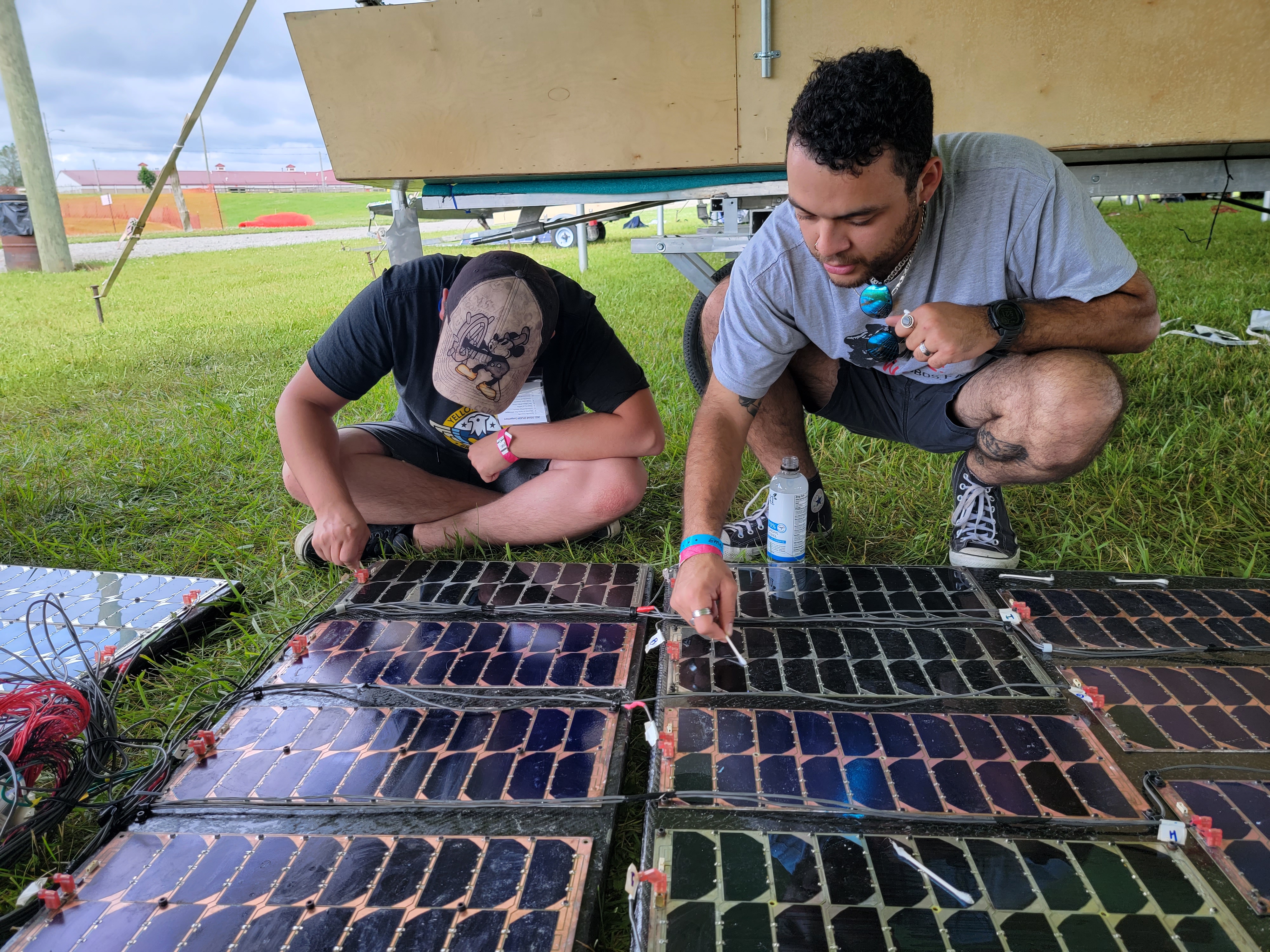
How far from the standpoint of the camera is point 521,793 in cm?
124

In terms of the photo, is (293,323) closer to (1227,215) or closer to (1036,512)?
(1036,512)

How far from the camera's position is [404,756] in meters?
1.33

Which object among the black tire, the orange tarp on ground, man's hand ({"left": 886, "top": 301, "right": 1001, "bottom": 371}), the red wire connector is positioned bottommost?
the red wire connector

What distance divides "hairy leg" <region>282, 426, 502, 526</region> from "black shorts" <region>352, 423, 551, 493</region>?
2 cm

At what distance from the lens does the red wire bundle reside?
1.36 metres

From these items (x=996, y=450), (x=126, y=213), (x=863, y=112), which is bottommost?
(x=996, y=450)

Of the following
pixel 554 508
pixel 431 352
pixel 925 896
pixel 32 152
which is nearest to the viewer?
pixel 925 896

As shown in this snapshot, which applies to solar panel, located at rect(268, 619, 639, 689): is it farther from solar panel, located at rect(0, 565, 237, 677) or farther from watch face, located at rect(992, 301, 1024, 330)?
watch face, located at rect(992, 301, 1024, 330)

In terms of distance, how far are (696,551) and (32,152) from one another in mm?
12650

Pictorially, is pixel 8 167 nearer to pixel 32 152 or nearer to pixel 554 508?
pixel 32 152

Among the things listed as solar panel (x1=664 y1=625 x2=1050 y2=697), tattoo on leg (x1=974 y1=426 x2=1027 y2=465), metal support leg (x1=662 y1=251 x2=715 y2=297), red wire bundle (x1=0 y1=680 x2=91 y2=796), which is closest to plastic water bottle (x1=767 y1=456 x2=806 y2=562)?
solar panel (x1=664 y1=625 x2=1050 y2=697)

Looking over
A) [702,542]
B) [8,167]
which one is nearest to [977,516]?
[702,542]

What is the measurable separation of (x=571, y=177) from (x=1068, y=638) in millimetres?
2274

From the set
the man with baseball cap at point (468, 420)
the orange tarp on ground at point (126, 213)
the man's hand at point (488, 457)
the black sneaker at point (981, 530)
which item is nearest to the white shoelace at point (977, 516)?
the black sneaker at point (981, 530)
